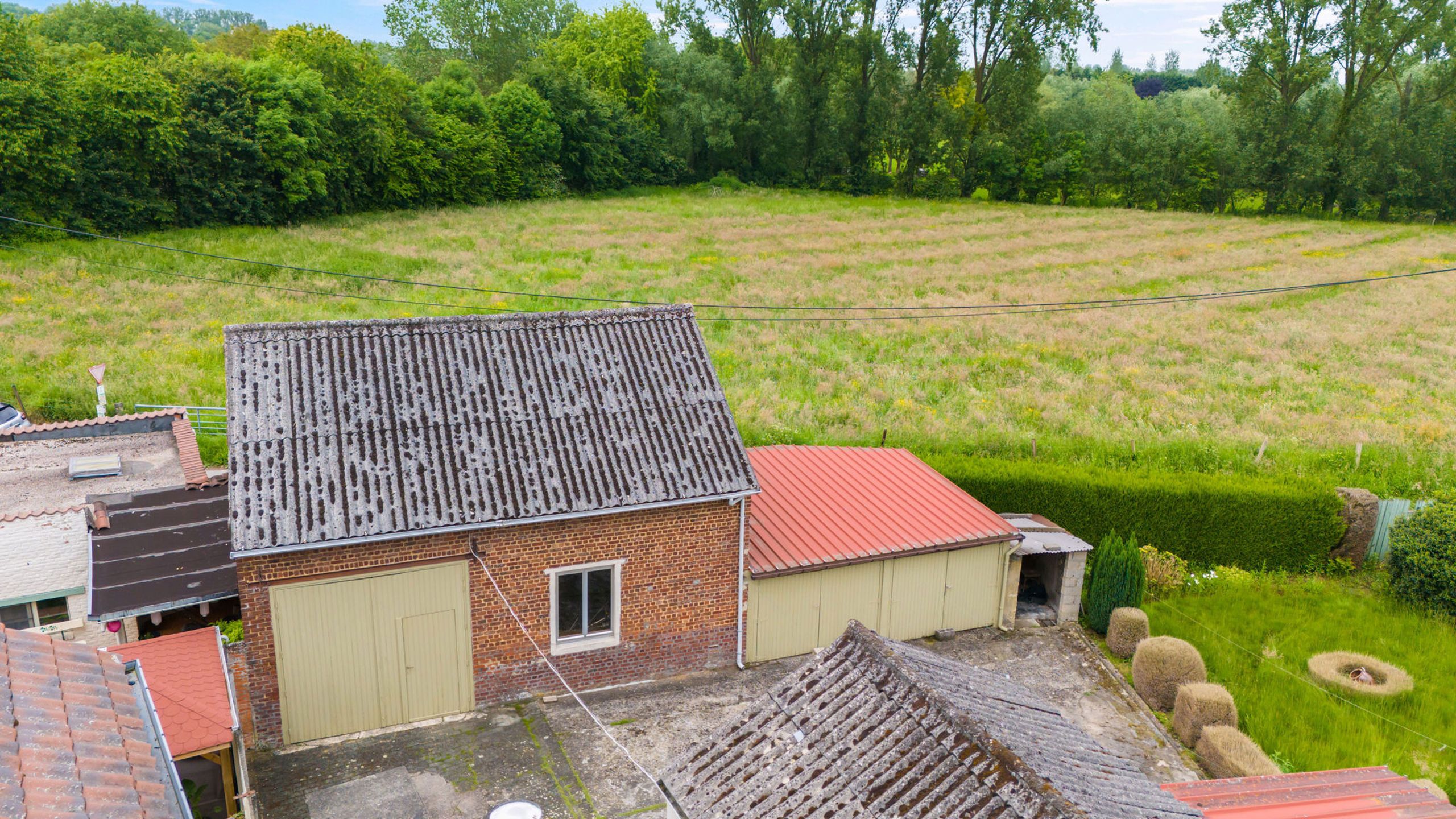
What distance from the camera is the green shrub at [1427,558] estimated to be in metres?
17.6

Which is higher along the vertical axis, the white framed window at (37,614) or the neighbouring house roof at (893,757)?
the neighbouring house roof at (893,757)

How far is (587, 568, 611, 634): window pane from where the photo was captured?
13.6 metres

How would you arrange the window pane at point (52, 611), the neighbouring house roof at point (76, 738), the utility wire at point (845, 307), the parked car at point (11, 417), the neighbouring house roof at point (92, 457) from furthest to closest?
the utility wire at point (845, 307) < the parked car at point (11, 417) < the neighbouring house roof at point (92, 457) < the window pane at point (52, 611) < the neighbouring house roof at point (76, 738)

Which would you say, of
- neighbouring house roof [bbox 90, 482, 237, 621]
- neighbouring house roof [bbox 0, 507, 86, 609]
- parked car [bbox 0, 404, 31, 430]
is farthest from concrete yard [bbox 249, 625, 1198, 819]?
parked car [bbox 0, 404, 31, 430]

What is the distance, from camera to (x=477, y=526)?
12.3m

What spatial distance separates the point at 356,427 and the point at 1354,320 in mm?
40215

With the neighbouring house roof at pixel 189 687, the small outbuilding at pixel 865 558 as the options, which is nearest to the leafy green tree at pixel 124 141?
the neighbouring house roof at pixel 189 687

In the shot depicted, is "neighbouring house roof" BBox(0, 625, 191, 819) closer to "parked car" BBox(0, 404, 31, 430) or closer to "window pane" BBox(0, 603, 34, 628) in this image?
"window pane" BBox(0, 603, 34, 628)

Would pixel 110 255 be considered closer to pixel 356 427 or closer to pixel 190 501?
pixel 190 501

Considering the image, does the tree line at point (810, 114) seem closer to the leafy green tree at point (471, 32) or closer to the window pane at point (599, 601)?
the leafy green tree at point (471, 32)

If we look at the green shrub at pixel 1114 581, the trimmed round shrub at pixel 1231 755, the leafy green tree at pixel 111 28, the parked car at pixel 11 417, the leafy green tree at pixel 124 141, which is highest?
the leafy green tree at pixel 111 28

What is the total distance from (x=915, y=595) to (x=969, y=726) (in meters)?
8.57

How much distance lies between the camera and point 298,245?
1714 inches

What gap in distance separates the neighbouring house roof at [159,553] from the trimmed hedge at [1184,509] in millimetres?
13178
